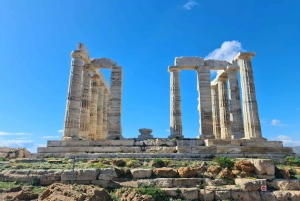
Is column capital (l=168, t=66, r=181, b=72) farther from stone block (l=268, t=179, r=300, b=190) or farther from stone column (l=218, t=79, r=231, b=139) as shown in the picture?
stone block (l=268, t=179, r=300, b=190)

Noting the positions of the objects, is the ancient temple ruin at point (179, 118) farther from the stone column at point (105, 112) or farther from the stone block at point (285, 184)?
the stone block at point (285, 184)

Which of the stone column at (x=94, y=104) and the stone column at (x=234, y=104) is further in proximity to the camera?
the stone column at (x=94, y=104)

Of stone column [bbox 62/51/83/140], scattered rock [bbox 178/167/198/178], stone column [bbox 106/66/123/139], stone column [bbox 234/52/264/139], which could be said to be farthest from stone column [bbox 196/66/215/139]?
scattered rock [bbox 178/167/198/178]

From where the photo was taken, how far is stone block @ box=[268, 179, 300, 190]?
40.7ft

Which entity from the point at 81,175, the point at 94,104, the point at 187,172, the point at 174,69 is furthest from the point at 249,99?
the point at 81,175

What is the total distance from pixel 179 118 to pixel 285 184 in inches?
642

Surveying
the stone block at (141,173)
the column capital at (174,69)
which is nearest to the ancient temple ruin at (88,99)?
the column capital at (174,69)

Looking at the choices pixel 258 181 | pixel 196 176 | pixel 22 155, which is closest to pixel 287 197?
pixel 258 181

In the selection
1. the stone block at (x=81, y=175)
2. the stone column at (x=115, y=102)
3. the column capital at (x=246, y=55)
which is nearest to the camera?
the stone block at (x=81, y=175)

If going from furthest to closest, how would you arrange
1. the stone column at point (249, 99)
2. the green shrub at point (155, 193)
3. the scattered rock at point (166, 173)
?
the stone column at point (249, 99)
the scattered rock at point (166, 173)
the green shrub at point (155, 193)

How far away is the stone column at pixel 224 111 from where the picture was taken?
102 ft

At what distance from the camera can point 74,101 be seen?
26.4 metres

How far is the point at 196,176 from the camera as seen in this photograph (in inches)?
508

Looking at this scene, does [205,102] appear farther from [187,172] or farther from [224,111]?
[187,172]
